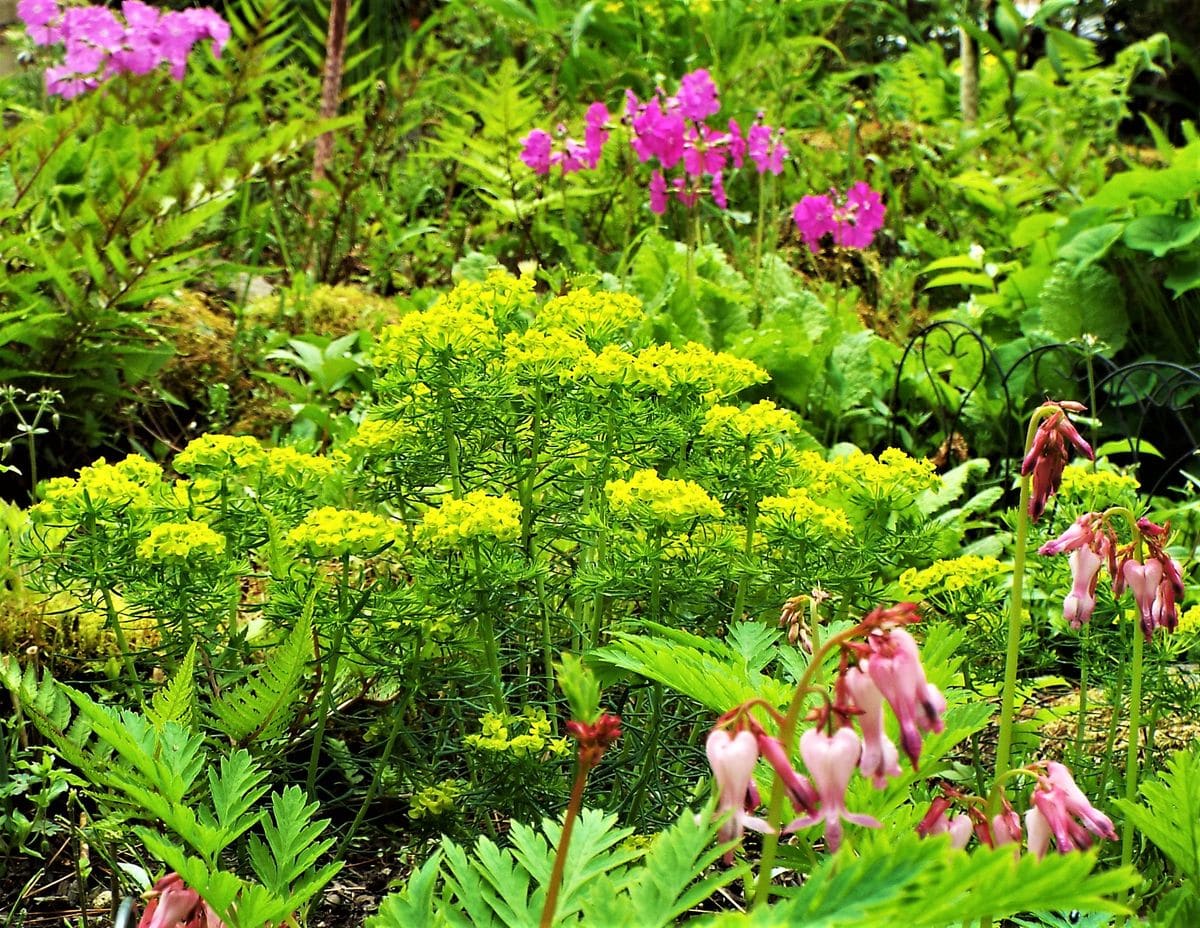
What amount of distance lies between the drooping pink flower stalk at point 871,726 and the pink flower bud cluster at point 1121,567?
527 mm

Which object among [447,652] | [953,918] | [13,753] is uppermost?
[953,918]

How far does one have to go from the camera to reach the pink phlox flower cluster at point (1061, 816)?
39.6 inches

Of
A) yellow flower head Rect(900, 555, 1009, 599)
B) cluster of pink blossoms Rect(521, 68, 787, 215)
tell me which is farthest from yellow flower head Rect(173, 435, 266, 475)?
cluster of pink blossoms Rect(521, 68, 787, 215)

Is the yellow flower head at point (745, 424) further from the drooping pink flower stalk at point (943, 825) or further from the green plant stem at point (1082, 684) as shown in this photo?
the drooping pink flower stalk at point (943, 825)

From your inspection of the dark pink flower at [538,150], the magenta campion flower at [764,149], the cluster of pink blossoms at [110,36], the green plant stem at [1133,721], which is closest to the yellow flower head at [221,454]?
the green plant stem at [1133,721]

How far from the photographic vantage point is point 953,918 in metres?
0.79

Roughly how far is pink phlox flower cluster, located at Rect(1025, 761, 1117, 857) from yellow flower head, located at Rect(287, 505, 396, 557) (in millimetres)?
772

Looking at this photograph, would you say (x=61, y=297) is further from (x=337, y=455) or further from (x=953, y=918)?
(x=953, y=918)

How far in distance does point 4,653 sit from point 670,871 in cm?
155

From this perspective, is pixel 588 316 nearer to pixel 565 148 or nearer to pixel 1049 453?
pixel 1049 453

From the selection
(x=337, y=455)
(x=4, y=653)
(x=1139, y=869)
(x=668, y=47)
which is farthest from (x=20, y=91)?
(x=1139, y=869)

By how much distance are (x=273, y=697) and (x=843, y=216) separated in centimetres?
258

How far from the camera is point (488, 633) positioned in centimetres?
157

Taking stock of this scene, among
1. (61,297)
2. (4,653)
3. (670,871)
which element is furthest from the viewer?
(61,297)
